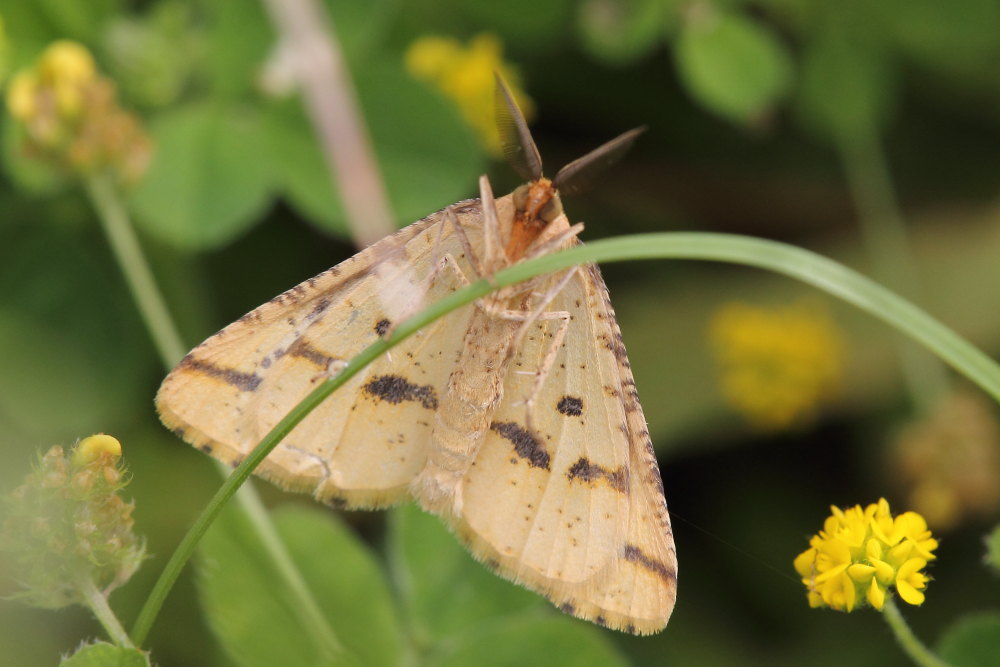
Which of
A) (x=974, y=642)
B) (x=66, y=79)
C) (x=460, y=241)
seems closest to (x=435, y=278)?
(x=460, y=241)

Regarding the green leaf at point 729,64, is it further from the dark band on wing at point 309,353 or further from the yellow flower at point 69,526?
the yellow flower at point 69,526

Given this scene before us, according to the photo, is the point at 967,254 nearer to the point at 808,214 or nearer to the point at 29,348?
the point at 808,214

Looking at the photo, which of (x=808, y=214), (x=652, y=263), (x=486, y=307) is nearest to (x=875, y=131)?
(x=808, y=214)

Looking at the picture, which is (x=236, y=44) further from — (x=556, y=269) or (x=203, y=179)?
(x=556, y=269)

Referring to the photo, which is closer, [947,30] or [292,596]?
[292,596]

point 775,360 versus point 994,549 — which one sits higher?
point 994,549

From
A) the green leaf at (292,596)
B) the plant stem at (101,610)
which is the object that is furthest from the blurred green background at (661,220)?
the plant stem at (101,610)

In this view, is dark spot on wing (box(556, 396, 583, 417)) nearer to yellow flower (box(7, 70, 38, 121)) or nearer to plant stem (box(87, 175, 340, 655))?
plant stem (box(87, 175, 340, 655))
